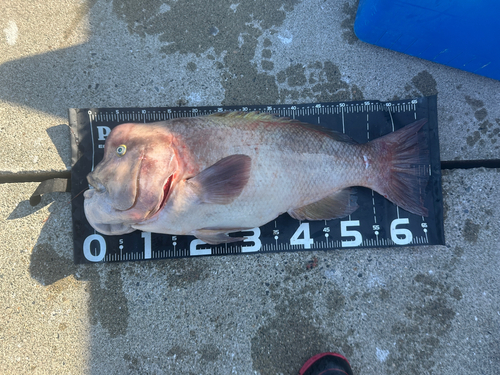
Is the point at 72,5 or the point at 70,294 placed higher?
the point at 72,5

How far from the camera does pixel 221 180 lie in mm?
1749

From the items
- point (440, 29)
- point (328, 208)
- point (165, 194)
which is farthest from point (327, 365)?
point (440, 29)

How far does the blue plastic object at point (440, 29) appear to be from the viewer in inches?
76.9

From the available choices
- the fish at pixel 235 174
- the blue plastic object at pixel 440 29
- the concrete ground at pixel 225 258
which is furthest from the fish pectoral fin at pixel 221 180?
the blue plastic object at pixel 440 29

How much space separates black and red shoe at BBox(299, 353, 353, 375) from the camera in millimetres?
2092

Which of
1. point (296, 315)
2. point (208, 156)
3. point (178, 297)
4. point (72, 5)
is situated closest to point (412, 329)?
point (296, 315)

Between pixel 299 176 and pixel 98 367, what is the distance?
2158mm

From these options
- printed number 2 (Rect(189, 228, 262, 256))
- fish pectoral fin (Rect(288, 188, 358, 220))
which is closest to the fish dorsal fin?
fish pectoral fin (Rect(288, 188, 358, 220))

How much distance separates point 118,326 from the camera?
2.20 metres

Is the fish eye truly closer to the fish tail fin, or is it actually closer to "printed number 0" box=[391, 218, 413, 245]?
the fish tail fin

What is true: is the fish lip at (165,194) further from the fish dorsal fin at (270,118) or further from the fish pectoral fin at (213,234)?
the fish dorsal fin at (270,118)

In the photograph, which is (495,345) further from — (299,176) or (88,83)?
(88,83)

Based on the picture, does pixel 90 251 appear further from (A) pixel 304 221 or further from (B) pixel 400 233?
(B) pixel 400 233

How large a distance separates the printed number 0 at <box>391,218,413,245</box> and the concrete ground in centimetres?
9
